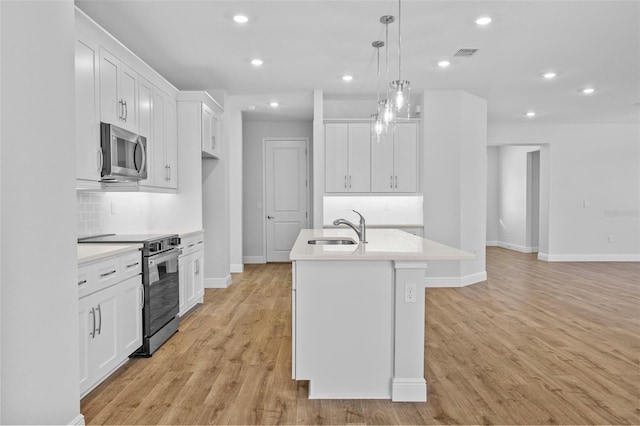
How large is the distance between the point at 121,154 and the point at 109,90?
0.51 meters

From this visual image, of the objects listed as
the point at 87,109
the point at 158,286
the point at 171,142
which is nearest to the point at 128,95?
the point at 87,109

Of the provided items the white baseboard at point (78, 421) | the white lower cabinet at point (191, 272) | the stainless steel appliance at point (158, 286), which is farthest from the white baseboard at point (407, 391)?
the white lower cabinet at point (191, 272)

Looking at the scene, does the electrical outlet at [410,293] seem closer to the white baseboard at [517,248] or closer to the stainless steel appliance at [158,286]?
the stainless steel appliance at [158,286]

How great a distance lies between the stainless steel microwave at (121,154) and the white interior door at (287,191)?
14.6 feet

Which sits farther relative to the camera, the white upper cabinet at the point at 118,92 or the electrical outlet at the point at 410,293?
the white upper cabinet at the point at 118,92

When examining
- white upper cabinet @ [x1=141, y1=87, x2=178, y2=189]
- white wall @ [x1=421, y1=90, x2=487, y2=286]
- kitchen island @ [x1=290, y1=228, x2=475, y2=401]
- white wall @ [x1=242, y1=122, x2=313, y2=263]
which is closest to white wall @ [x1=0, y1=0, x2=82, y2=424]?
kitchen island @ [x1=290, y1=228, x2=475, y2=401]

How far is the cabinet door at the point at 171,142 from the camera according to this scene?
4695mm

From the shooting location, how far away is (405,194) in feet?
20.6

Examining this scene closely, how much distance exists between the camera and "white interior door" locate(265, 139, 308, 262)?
27.3ft

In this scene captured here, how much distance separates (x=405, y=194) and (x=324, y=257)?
4.06 m

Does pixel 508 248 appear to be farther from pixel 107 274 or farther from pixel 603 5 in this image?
pixel 107 274

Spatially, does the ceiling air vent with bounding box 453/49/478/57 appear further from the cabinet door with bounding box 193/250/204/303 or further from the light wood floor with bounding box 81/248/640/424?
the cabinet door with bounding box 193/250/204/303

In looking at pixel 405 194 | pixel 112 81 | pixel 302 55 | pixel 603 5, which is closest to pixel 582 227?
pixel 405 194

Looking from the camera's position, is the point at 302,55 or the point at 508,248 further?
the point at 508,248
